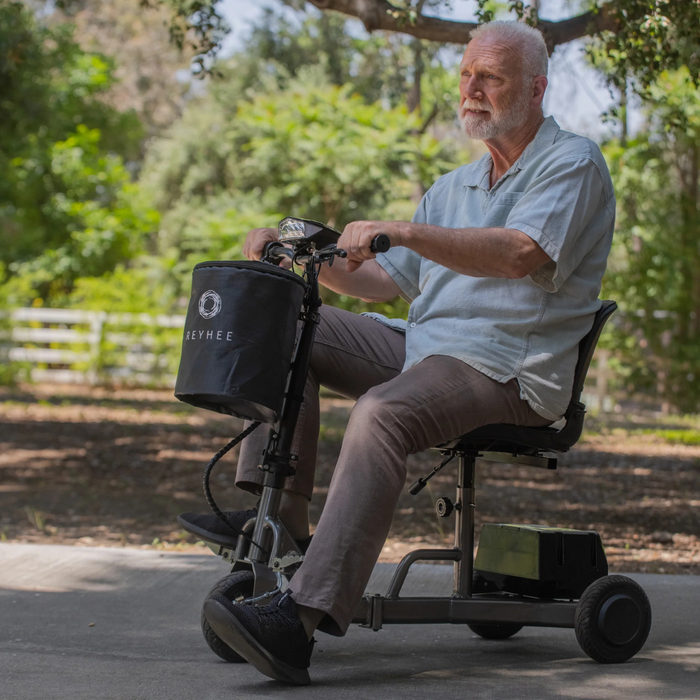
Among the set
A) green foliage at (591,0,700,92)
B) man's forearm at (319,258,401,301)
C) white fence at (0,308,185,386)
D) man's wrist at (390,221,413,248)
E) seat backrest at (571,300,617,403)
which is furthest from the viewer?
white fence at (0,308,185,386)

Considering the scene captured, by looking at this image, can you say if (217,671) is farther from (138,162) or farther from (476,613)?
(138,162)

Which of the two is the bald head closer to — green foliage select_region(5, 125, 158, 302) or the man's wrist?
the man's wrist

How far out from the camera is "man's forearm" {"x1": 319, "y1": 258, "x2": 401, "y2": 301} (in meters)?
2.90

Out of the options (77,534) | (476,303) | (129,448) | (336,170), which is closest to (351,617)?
(476,303)

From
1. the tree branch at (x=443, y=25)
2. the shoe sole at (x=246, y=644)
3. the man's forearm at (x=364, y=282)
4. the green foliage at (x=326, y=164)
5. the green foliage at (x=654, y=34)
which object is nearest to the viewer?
the shoe sole at (x=246, y=644)

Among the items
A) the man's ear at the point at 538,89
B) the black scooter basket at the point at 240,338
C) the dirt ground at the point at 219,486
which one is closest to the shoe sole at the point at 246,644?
the black scooter basket at the point at 240,338

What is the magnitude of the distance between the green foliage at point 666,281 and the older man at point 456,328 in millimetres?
9672

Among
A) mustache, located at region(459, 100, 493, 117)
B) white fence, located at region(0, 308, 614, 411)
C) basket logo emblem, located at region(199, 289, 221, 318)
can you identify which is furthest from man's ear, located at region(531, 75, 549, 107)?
white fence, located at region(0, 308, 614, 411)

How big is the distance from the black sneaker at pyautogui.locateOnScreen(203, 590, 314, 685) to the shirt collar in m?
1.27

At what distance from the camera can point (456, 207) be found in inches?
111

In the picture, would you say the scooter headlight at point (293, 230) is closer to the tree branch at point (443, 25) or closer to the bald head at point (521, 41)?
the bald head at point (521, 41)

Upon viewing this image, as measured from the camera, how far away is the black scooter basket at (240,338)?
2195mm

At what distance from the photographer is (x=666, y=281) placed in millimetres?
12312

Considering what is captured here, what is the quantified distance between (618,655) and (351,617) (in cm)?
81
